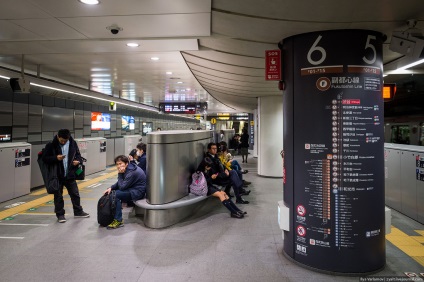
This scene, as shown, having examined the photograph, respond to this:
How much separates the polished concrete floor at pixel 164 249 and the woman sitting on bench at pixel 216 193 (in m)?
0.18

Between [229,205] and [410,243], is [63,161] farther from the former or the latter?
[410,243]

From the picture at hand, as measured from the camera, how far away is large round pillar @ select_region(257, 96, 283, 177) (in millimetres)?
10000

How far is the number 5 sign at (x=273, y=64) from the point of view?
370 cm

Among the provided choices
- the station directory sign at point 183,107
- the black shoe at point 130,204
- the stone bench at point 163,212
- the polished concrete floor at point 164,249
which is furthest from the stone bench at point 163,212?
the station directory sign at point 183,107

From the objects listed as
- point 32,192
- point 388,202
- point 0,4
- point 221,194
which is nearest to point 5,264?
point 0,4

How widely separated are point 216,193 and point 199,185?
0.37 metres

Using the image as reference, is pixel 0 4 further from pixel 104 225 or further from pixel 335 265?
pixel 335 265

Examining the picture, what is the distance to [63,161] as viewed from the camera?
17.3 feet

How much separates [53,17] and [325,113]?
3.54m

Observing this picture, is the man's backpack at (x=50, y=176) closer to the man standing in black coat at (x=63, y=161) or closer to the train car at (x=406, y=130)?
the man standing in black coat at (x=63, y=161)

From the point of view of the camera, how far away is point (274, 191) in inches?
307

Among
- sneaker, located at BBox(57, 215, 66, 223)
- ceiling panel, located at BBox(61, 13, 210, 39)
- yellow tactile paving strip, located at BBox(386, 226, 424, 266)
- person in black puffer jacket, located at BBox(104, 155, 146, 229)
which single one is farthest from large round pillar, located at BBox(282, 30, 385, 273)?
sneaker, located at BBox(57, 215, 66, 223)

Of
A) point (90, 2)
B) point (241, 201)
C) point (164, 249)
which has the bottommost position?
point (164, 249)

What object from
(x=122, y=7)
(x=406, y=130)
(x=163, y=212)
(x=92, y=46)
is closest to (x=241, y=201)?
(x=163, y=212)
